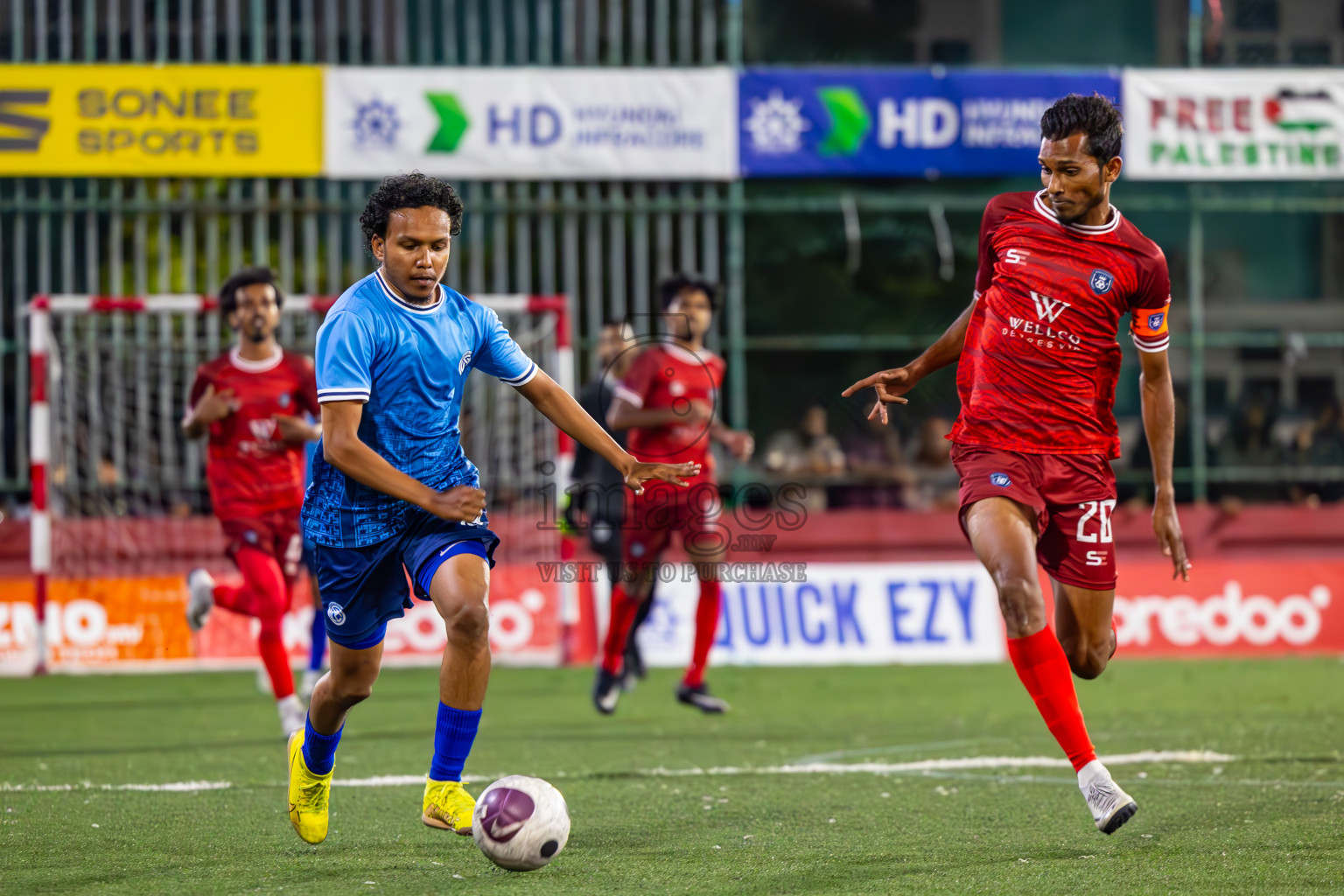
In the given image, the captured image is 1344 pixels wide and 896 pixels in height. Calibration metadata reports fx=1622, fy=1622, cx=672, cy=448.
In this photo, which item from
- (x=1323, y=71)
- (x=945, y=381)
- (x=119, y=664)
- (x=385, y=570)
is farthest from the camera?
(x=945, y=381)

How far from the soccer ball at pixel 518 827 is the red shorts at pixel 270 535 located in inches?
168

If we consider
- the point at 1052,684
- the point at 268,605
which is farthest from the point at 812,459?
the point at 1052,684

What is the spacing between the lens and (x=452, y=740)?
5.07 metres

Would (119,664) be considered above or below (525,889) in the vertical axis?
below

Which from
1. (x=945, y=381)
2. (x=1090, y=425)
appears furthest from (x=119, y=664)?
(x=1090, y=425)

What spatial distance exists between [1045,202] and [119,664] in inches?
367

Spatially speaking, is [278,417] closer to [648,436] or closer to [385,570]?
[648,436]

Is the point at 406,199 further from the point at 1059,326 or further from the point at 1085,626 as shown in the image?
the point at 1085,626

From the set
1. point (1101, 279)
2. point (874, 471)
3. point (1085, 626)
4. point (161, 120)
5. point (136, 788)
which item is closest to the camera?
point (1101, 279)

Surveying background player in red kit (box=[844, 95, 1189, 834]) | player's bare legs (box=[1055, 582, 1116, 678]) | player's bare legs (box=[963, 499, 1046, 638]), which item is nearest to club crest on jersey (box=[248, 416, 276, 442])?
background player in red kit (box=[844, 95, 1189, 834])

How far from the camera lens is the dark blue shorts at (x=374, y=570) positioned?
16.7ft

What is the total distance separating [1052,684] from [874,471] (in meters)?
9.89

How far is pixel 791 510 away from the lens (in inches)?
573

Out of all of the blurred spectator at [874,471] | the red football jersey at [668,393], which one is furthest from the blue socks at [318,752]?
the blurred spectator at [874,471]
